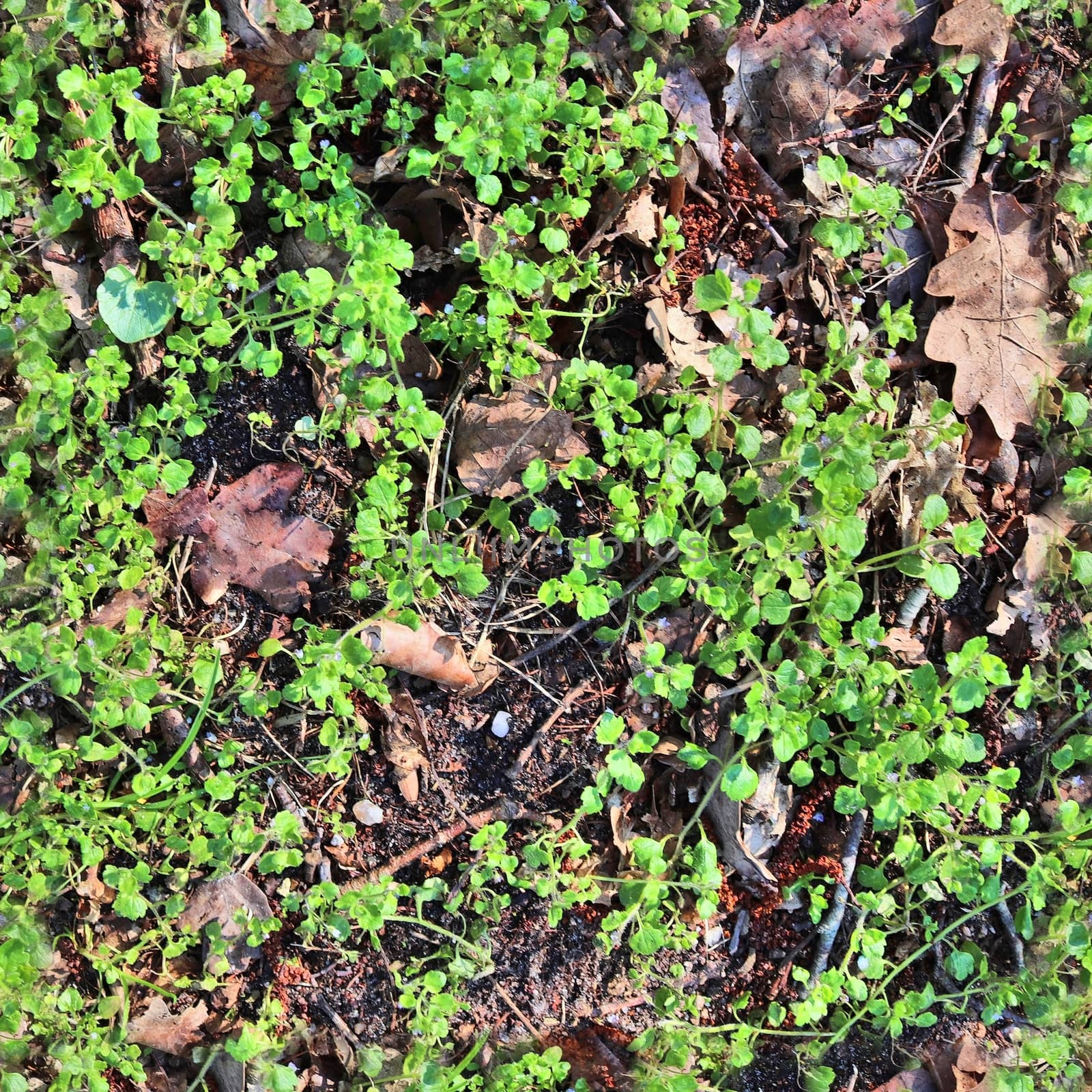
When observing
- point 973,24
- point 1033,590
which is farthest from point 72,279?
point 1033,590

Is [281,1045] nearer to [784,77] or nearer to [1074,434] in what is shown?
[1074,434]

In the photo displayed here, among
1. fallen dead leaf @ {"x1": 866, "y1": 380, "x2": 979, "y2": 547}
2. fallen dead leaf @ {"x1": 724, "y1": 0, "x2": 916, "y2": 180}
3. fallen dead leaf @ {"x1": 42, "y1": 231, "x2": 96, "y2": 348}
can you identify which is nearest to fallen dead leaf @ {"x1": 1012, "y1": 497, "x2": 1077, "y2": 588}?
fallen dead leaf @ {"x1": 866, "y1": 380, "x2": 979, "y2": 547}

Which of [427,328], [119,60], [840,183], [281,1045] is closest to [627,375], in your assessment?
[427,328]

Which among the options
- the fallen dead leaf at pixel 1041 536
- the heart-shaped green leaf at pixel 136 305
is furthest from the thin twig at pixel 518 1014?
the heart-shaped green leaf at pixel 136 305

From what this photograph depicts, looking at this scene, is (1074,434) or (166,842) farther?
(1074,434)

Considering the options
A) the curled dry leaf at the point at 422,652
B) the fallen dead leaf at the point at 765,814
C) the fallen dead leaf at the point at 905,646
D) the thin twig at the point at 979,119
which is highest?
the thin twig at the point at 979,119

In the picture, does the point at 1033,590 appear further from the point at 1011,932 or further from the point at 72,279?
the point at 72,279

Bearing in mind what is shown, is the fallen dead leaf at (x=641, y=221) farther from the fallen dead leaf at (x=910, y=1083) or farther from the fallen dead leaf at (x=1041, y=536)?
the fallen dead leaf at (x=910, y=1083)
